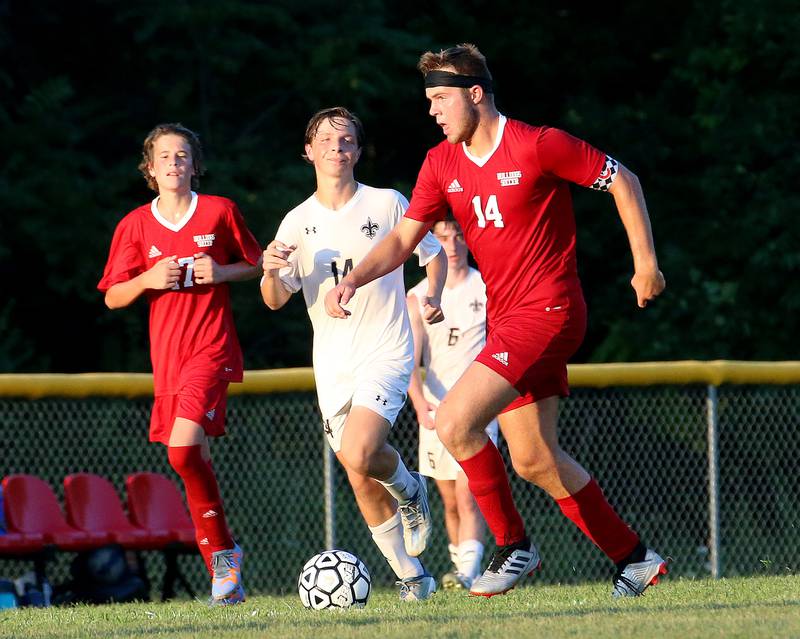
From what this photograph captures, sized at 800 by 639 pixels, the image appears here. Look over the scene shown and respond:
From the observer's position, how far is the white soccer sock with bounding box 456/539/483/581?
921cm

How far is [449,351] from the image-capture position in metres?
9.75

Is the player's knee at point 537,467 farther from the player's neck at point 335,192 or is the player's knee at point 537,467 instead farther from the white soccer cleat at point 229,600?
the white soccer cleat at point 229,600

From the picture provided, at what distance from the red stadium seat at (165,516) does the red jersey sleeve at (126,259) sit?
2881 mm

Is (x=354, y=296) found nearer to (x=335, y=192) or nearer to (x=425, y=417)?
(x=335, y=192)

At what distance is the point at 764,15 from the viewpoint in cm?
1675

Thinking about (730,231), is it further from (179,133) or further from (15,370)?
(179,133)

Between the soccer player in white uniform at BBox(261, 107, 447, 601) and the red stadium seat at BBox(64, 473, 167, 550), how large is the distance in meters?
3.13

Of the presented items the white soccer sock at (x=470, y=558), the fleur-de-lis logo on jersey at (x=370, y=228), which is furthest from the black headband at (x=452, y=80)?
the white soccer sock at (x=470, y=558)

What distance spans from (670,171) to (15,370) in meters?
8.35

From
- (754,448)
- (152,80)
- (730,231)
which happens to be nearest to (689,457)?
(754,448)

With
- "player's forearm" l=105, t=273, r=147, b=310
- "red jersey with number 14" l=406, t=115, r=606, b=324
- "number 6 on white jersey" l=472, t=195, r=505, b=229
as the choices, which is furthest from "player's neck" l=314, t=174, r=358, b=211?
"number 6 on white jersey" l=472, t=195, r=505, b=229

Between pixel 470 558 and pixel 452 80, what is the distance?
3.64 m

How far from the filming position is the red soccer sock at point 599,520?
21.8 feet

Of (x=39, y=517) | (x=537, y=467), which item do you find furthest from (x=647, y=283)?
(x=39, y=517)
